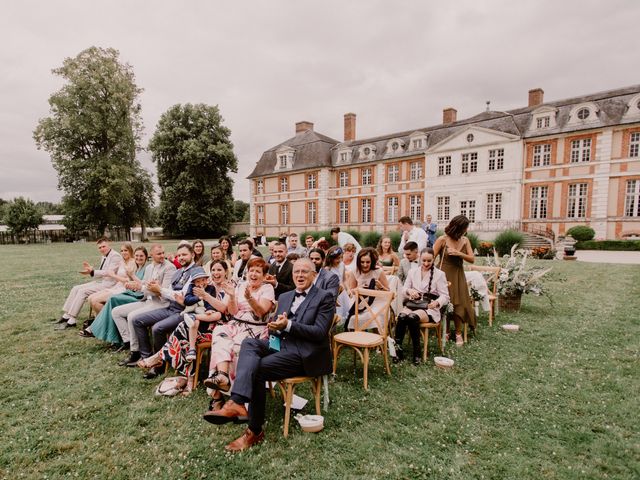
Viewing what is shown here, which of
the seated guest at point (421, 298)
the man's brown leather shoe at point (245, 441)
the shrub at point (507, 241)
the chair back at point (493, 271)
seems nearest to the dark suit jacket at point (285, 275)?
the seated guest at point (421, 298)

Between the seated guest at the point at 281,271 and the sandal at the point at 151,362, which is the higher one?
the seated guest at the point at 281,271

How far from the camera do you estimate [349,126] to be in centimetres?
3641

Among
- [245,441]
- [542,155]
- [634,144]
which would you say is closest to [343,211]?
[542,155]

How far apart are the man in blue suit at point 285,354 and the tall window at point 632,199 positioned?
2670 cm

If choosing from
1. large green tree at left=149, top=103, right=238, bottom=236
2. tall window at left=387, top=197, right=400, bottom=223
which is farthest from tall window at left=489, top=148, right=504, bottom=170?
large green tree at left=149, top=103, right=238, bottom=236

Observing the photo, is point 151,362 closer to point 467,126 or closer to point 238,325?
point 238,325

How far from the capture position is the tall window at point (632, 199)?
2191 centimetres

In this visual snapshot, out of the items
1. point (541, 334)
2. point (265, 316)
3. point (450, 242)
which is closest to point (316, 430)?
point (265, 316)

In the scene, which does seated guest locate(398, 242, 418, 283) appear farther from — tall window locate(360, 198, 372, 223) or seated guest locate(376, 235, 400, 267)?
tall window locate(360, 198, 372, 223)

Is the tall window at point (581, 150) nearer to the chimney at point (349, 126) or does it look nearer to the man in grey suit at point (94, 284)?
the chimney at point (349, 126)

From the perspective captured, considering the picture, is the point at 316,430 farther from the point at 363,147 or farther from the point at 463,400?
the point at 363,147

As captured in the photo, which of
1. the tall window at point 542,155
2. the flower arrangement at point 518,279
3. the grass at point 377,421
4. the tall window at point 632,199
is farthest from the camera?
the tall window at point 542,155

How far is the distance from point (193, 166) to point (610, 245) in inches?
1370

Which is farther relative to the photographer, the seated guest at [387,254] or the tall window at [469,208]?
the tall window at [469,208]
